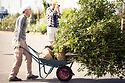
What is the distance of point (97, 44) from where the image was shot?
598 centimetres

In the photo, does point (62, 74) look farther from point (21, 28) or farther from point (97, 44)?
point (21, 28)

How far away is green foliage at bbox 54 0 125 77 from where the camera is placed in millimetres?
5926

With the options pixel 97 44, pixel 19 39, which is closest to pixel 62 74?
pixel 97 44

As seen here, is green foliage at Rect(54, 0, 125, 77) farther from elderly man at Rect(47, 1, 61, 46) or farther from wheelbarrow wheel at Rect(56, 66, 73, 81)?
elderly man at Rect(47, 1, 61, 46)

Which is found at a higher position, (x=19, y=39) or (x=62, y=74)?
(x=19, y=39)

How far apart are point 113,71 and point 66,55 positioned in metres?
1.07

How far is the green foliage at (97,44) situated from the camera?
593 cm

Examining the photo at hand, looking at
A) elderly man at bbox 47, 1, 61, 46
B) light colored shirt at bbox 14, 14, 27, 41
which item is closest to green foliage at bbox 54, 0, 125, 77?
light colored shirt at bbox 14, 14, 27, 41

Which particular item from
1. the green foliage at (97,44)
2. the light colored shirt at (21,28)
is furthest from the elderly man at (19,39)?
the green foliage at (97,44)

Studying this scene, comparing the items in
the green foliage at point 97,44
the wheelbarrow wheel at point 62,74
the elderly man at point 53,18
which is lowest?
the wheelbarrow wheel at point 62,74

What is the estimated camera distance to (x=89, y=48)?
5977mm

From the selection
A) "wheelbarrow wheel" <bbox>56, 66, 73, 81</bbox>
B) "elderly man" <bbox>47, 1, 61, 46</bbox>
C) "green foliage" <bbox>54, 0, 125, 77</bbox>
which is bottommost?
"wheelbarrow wheel" <bbox>56, 66, 73, 81</bbox>

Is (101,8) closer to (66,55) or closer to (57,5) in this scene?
(66,55)

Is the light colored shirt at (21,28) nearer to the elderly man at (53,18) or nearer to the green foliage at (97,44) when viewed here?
the green foliage at (97,44)
